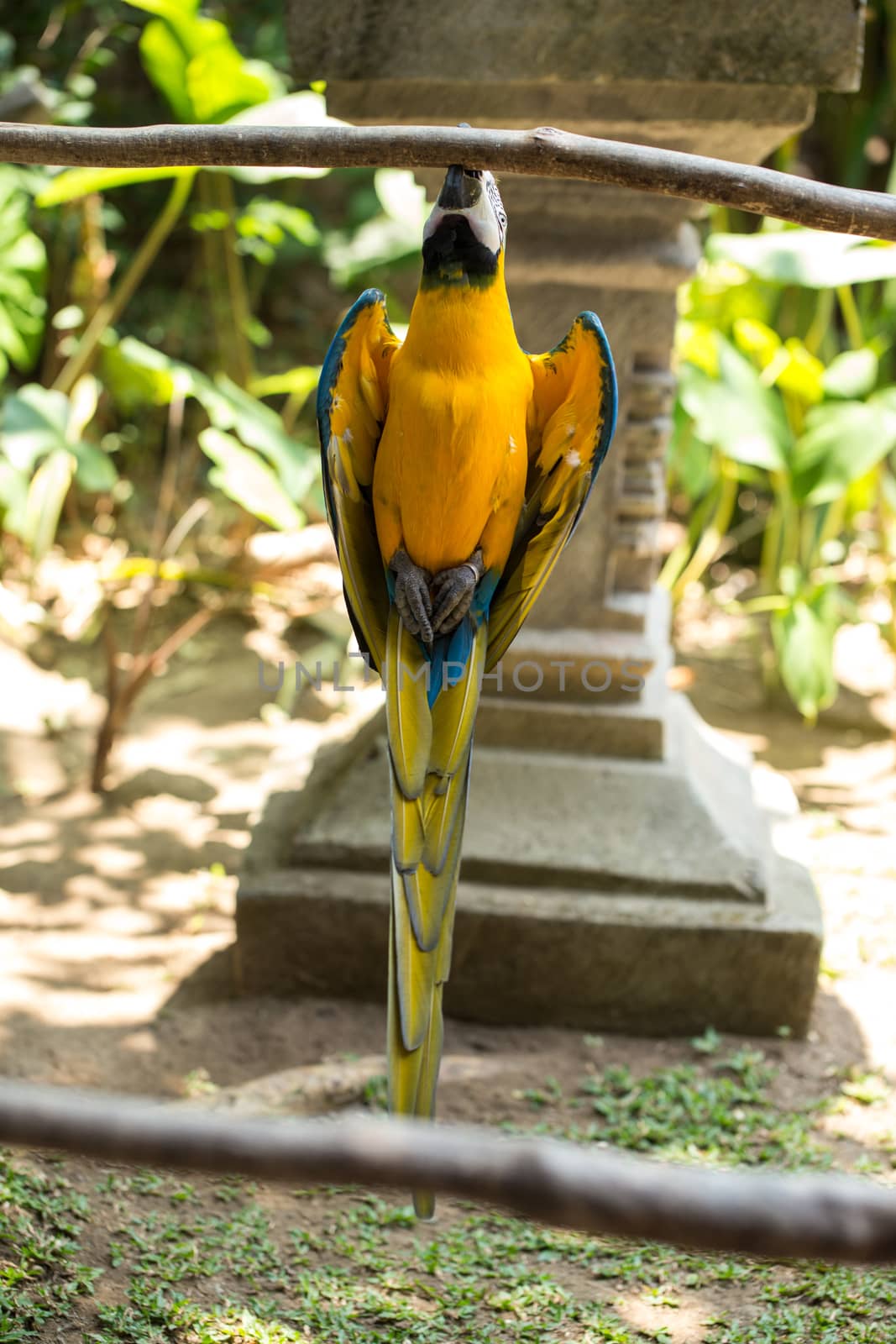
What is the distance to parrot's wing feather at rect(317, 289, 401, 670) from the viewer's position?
1650 millimetres

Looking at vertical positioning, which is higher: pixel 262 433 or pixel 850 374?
pixel 850 374

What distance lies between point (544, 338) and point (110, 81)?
5.05 m

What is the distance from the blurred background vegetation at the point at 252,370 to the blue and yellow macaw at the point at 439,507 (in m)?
1.05

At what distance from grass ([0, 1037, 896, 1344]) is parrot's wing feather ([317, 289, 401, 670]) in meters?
1.19

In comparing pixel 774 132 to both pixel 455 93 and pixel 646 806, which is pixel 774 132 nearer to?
pixel 455 93

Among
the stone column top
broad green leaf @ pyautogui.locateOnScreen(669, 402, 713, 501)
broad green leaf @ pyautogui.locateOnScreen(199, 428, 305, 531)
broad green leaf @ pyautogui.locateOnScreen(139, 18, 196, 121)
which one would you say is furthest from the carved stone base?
broad green leaf @ pyautogui.locateOnScreen(139, 18, 196, 121)

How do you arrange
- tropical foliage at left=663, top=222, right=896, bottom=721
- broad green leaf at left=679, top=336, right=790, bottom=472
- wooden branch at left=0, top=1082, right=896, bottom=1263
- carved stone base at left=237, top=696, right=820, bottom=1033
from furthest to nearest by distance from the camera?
broad green leaf at left=679, top=336, right=790, bottom=472
tropical foliage at left=663, top=222, right=896, bottom=721
carved stone base at left=237, top=696, right=820, bottom=1033
wooden branch at left=0, top=1082, right=896, bottom=1263

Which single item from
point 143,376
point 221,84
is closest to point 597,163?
point 221,84

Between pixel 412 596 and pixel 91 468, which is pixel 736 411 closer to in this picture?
pixel 91 468

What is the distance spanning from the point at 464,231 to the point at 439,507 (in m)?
0.35

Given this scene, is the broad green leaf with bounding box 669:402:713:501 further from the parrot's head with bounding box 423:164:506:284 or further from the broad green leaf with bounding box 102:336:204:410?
the parrot's head with bounding box 423:164:506:284

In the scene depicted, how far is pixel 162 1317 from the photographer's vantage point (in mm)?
1916

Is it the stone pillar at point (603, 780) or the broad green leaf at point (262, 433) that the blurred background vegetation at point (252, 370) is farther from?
the stone pillar at point (603, 780)

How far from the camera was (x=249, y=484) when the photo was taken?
361 centimetres
